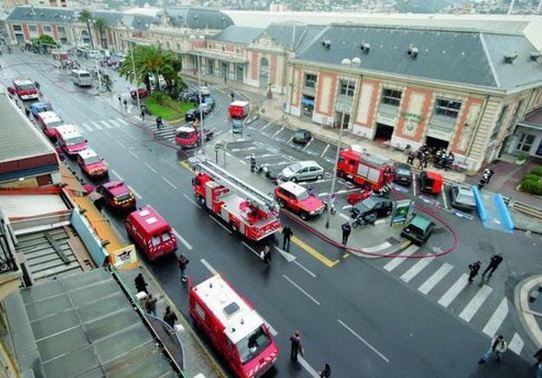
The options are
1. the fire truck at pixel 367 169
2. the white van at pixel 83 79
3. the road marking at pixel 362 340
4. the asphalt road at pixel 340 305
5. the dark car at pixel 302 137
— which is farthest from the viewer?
the white van at pixel 83 79

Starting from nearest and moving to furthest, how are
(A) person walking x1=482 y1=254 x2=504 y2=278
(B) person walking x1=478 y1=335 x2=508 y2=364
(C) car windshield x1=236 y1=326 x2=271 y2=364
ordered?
(C) car windshield x1=236 y1=326 x2=271 y2=364, (B) person walking x1=478 y1=335 x2=508 y2=364, (A) person walking x1=482 y1=254 x2=504 y2=278

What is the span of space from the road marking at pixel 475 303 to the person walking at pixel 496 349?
2361 mm

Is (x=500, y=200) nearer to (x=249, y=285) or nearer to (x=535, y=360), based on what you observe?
(x=535, y=360)

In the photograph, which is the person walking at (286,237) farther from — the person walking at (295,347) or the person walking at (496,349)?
the person walking at (496,349)

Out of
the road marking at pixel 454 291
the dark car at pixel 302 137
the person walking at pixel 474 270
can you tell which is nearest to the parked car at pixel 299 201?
the road marking at pixel 454 291

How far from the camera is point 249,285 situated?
778 inches

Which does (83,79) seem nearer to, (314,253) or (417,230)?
(314,253)

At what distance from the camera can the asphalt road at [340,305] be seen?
15.9m

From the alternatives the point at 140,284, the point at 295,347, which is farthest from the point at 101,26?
the point at 295,347

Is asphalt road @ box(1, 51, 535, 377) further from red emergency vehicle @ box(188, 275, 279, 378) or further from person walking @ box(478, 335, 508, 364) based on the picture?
red emergency vehicle @ box(188, 275, 279, 378)

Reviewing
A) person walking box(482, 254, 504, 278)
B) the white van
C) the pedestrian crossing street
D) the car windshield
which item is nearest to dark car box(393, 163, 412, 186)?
the pedestrian crossing street

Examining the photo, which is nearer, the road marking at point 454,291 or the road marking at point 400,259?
the road marking at point 454,291

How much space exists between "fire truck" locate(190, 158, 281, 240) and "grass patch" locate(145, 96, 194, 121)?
84.4ft

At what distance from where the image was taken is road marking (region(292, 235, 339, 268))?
22.0m
